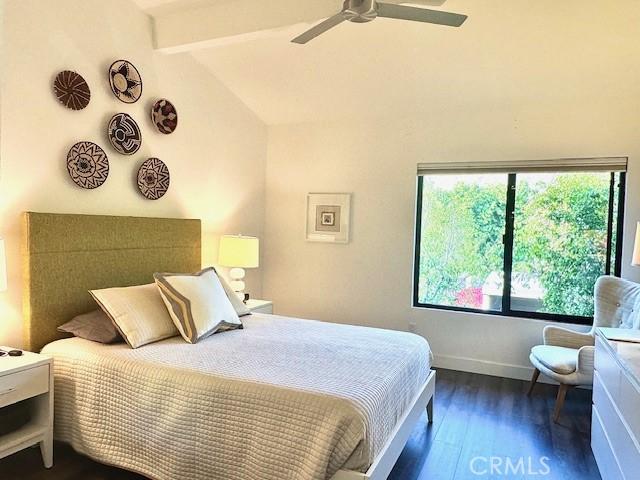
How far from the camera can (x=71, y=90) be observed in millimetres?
2820

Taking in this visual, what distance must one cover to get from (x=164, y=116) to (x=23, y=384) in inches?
84.1

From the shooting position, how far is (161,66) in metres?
3.51

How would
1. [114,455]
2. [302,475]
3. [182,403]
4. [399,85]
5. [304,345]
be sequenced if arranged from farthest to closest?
1. [399,85]
2. [304,345]
3. [114,455]
4. [182,403]
5. [302,475]

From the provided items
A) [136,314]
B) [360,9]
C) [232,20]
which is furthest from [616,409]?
[232,20]

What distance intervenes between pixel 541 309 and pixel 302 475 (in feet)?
9.78

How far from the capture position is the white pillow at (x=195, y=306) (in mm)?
2684

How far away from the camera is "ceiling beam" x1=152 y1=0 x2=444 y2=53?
290cm

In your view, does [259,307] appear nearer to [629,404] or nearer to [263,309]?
[263,309]

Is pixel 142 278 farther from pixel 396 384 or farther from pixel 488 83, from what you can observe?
pixel 488 83

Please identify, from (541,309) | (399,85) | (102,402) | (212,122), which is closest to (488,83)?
(399,85)

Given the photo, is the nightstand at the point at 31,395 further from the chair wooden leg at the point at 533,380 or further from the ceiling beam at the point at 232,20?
the chair wooden leg at the point at 533,380

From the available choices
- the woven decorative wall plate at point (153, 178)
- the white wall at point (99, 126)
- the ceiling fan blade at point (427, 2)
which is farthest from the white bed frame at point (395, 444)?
the woven decorative wall plate at point (153, 178)

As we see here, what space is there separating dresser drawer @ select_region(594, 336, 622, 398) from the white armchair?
0.48m

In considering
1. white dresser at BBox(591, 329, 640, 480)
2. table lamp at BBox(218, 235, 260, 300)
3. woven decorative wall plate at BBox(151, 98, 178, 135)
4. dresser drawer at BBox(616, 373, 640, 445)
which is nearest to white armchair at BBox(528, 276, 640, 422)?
white dresser at BBox(591, 329, 640, 480)
